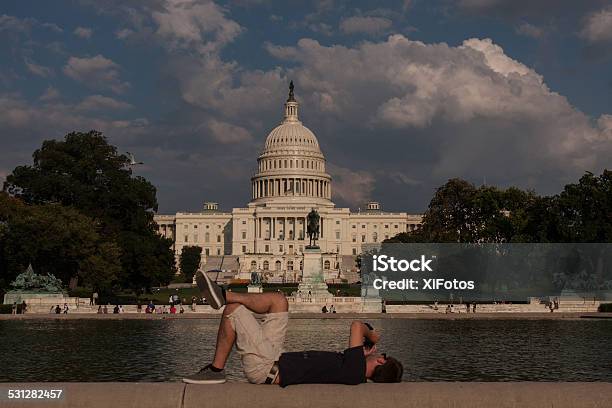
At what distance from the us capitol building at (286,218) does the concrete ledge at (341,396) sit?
150 m

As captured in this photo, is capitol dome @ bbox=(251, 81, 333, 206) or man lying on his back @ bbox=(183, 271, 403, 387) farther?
capitol dome @ bbox=(251, 81, 333, 206)

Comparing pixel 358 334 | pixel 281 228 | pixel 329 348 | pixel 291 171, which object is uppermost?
pixel 291 171

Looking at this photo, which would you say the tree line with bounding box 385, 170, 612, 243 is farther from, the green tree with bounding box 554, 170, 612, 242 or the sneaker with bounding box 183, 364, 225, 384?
the sneaker with bounding box 183, 364, 225, 384

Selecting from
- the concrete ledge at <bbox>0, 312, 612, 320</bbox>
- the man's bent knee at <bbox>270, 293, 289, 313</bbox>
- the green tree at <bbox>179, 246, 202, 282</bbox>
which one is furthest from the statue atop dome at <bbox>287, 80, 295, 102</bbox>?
the man's bent knee at <bbox>270, 293, 289, 313</bbox>

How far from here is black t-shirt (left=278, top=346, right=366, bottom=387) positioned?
770 cm

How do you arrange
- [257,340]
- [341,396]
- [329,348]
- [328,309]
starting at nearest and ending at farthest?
[341,396] < [257,340] < [329,348] < [328,309]

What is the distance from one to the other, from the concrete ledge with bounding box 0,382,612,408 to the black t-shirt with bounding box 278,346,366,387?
0.26 metres

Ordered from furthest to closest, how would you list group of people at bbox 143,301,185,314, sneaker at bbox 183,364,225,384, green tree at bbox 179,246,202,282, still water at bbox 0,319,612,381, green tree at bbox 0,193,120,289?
1. green tree at bbox 179,246,202,282
2. green tree at bbox 0,193,120,289
3. group of people at bbox 143,301,185,314
4. still water at bbox 0,319,612,381
5. sneaker at bbox 183,364,225,384

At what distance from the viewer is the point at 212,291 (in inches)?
313

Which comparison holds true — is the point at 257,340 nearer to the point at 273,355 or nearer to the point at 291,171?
the point at 273,355

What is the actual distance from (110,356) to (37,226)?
32770 millimetres

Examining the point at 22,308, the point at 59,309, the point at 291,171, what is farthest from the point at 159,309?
the point at 291,171

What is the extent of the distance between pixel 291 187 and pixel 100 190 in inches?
4468

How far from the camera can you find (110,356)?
19.8 m
